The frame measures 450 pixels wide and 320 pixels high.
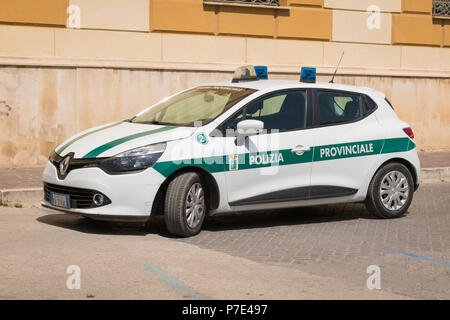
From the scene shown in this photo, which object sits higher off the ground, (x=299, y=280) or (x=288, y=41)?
(x=288, y=41)

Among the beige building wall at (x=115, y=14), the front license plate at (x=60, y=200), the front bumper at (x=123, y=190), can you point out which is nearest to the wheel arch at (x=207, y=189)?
the front bumper at (x=123, y=190)

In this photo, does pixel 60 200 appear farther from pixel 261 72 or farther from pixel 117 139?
pixel 261 72

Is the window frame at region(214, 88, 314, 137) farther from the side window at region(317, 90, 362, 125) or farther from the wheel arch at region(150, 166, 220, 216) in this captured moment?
the wheel arch at region(150, 166, 220, 216)

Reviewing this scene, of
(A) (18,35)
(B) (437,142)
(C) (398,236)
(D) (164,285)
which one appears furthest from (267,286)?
(B) (437,142)

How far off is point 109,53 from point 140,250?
7.48 meters

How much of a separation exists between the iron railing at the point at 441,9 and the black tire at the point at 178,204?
1128 centimetres

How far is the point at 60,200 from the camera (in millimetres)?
8352

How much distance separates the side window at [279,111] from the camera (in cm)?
887

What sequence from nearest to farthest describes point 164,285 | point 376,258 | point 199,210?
point 164,285 → point 376,258 → point 199,210

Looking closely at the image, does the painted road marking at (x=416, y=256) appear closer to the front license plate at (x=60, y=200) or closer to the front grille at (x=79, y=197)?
the front grille at (x=79, y=197)

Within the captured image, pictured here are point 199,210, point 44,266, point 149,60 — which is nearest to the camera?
point 44,266

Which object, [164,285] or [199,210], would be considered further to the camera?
[199,210]

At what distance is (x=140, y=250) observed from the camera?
757cm

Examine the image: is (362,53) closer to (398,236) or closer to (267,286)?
(398,236)
